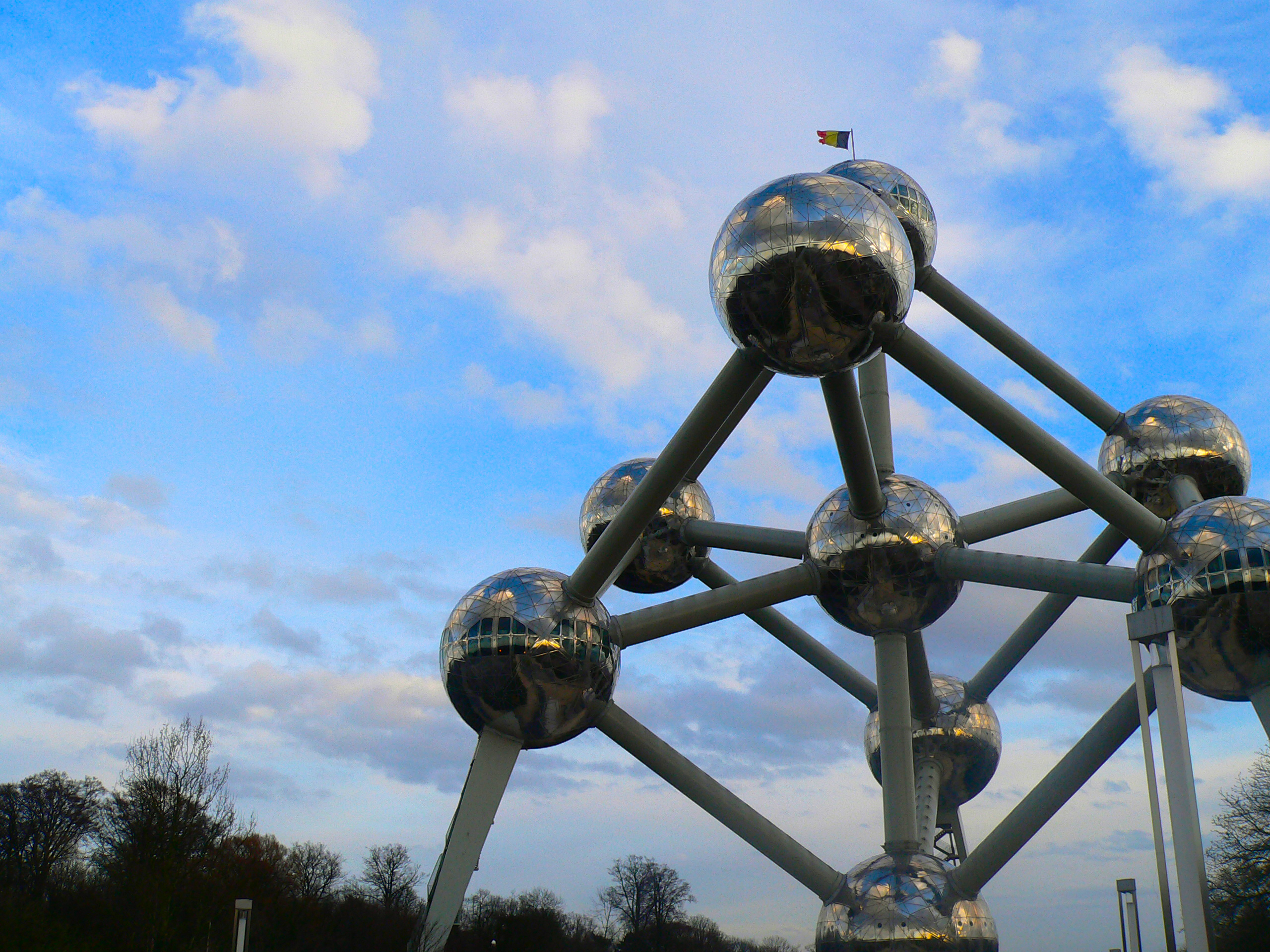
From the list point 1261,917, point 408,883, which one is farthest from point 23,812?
point 1261,917

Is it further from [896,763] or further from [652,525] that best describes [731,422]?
[896,763]

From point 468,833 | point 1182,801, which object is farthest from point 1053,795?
point 468,833

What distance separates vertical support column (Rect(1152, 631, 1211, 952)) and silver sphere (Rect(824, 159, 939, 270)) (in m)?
7.68

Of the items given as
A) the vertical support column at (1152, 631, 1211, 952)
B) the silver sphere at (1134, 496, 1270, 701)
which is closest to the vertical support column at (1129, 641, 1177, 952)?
the vertical support column at (1152, 631, 1211, 952)

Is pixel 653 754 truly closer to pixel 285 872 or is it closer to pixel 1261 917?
pixel 1261 917

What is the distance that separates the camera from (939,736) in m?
14.1

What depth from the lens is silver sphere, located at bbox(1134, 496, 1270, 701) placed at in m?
9.41

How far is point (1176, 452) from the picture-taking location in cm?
1330

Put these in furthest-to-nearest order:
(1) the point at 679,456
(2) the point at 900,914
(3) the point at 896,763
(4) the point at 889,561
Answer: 1. (4) the point at 889,561
2. (3) the point at 896,763
3. (2) the point at 900,914
4. (1) the point at 679,456

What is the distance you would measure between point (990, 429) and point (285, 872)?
179ft

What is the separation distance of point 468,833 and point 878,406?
21.8ft

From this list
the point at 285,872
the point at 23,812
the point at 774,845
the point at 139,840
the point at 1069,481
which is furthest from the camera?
the point at 285,872

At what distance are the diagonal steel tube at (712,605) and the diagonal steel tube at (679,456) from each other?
1.00m

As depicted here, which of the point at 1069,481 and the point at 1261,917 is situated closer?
the point at 1069,481
